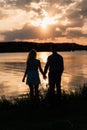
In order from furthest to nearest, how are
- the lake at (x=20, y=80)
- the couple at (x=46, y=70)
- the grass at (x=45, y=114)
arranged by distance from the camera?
the lake at (x=20, y=80)
the couple at (x=46, y=70)
the grass at (x=45, y=114)

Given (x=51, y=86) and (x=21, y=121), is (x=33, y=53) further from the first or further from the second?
(x=21, y=121)

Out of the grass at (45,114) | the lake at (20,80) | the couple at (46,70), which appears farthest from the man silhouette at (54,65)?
the lake at (20,80)

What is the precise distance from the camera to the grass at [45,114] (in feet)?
36.9

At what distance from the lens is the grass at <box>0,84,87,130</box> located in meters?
11.2

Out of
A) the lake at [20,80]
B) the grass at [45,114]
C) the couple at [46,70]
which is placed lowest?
the lake at [20,80]

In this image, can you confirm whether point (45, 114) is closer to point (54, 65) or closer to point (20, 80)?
point (54, 65)

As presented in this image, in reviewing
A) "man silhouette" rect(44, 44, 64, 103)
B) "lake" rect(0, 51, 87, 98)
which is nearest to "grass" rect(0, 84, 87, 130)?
"man silhouette" rect(44, 44, 64, 103)

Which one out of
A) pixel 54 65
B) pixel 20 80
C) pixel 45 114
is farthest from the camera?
pixel 20 80

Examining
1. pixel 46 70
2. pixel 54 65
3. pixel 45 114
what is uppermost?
pixel 54 65

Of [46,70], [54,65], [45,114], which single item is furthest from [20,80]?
[45,114]

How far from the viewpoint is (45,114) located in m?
13.1

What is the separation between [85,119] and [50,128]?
1.70 m

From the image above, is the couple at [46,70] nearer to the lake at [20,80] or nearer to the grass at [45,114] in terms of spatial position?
the grass at [45,114]

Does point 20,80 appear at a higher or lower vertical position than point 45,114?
lower
